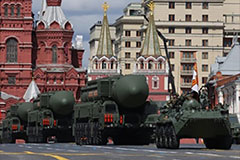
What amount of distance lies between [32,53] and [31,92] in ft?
29.3

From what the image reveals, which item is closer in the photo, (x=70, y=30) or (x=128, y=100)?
(x=128, y=100)

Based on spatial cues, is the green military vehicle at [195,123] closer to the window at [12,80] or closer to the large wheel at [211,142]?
the large wheel at [211,142]

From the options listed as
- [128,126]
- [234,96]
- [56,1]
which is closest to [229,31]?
[56,1]

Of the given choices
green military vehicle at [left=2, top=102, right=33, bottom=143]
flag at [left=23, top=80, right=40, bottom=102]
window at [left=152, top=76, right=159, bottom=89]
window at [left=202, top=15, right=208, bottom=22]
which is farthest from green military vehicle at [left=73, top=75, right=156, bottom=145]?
window at [left=202, top=15, right=208, bottom=22]

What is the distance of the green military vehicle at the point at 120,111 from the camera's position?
50.8 m

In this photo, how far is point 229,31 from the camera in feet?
480

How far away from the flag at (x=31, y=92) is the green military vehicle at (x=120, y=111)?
85.0 meters

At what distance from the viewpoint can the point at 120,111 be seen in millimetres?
51781

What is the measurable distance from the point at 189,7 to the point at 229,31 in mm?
8262

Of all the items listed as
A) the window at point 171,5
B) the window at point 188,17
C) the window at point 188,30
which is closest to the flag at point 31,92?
the window at point 171,5

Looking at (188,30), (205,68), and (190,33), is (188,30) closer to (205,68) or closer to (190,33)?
(190,33)

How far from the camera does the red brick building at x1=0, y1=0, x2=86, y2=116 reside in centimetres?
14212

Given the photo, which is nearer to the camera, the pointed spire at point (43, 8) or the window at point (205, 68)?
the window at point (205, 68)

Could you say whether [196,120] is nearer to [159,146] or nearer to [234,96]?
[159,146]
